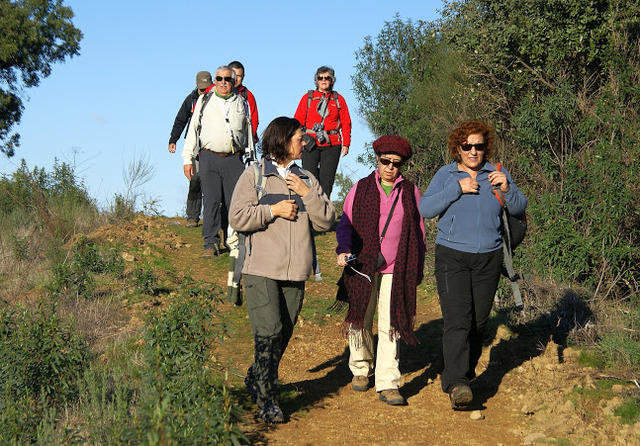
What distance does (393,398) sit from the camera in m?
6.45

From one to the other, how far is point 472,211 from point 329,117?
19.8 feet

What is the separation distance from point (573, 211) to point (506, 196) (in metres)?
3.59

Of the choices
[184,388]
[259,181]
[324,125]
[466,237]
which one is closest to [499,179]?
[466,237]

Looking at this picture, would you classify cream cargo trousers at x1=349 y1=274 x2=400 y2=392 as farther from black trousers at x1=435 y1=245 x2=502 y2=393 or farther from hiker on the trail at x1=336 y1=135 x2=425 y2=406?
black trousers at x1=435 y1=245 x2=502 y2=393

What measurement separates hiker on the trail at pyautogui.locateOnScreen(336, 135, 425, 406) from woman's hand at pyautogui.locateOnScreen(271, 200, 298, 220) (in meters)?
0.78

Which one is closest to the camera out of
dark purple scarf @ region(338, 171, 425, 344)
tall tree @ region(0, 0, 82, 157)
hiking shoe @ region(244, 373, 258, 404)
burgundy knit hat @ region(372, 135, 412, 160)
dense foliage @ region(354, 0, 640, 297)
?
hiking shoe @ region(244, 373, 258, 404)

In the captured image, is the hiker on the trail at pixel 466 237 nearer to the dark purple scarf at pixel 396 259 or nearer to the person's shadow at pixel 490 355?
the dark purple scarf at pixel 396 259

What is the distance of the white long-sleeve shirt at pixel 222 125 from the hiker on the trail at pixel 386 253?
4372 mm

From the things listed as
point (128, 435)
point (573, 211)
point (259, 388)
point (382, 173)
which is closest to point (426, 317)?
point (573, 211)

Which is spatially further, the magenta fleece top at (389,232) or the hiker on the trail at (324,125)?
the hiker on the trail at (324,125)

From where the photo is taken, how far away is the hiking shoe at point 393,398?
21.2 feet

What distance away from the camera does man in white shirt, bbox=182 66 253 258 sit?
34.8ft

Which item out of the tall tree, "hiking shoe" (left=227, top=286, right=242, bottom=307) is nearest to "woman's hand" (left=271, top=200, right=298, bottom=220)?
"hiking shoe" (left=227, top=286, right=242, bottom=307)

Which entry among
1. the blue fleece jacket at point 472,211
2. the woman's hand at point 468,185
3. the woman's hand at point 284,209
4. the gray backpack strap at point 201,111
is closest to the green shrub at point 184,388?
the woman's hand at point 284,209
